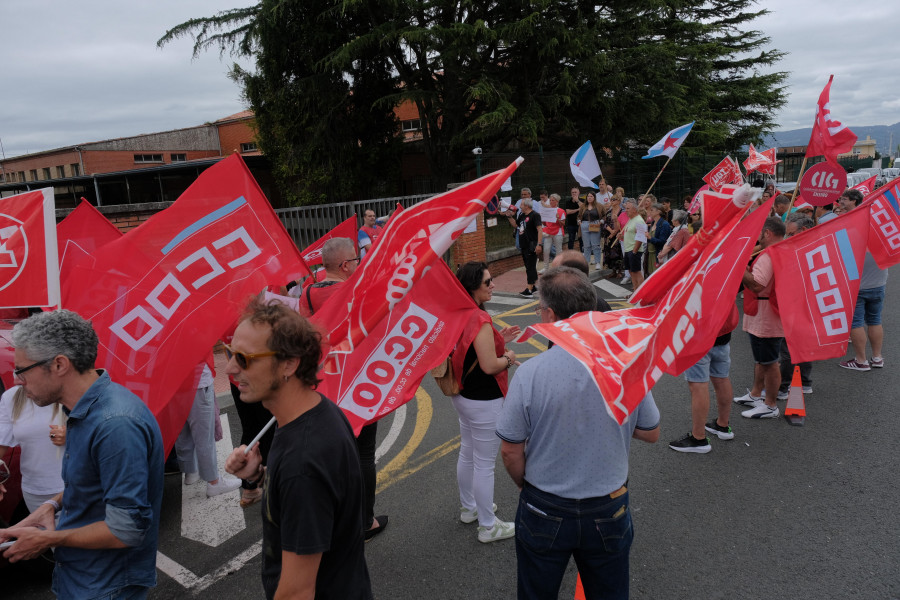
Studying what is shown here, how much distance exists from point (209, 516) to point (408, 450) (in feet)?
5.57

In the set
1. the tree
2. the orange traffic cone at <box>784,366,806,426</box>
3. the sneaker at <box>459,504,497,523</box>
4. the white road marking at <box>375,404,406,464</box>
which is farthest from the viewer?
the tree

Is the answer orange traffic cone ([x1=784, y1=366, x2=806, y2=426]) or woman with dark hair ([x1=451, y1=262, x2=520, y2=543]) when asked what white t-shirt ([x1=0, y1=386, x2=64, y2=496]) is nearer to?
woman with dark hair ([x1=451, y1=262, x2=520, y2=543])

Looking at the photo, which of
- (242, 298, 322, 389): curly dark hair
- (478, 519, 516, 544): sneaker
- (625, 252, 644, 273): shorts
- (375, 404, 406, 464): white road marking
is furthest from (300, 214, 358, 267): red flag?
(625, 252, 644, 273): shorts

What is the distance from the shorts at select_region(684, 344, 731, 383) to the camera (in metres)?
4.66

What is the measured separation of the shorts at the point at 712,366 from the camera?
4656 mm

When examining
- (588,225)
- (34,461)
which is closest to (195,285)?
(34,461)

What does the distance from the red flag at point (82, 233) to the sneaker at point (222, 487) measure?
7.01 feet

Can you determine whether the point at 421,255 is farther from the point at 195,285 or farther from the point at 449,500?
the point at 449,500

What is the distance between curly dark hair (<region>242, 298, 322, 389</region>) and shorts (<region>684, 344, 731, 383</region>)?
12.2 feet

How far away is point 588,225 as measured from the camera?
1313 cm

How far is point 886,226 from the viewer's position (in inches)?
235

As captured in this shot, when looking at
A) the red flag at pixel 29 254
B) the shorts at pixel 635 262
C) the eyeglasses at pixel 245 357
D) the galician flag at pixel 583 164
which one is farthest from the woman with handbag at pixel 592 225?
the eyeglasses at pixel 245 357

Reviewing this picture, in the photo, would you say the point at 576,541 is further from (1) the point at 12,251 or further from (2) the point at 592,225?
(2) the point at 592,225

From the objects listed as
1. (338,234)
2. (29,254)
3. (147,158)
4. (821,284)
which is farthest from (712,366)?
(147,158)
